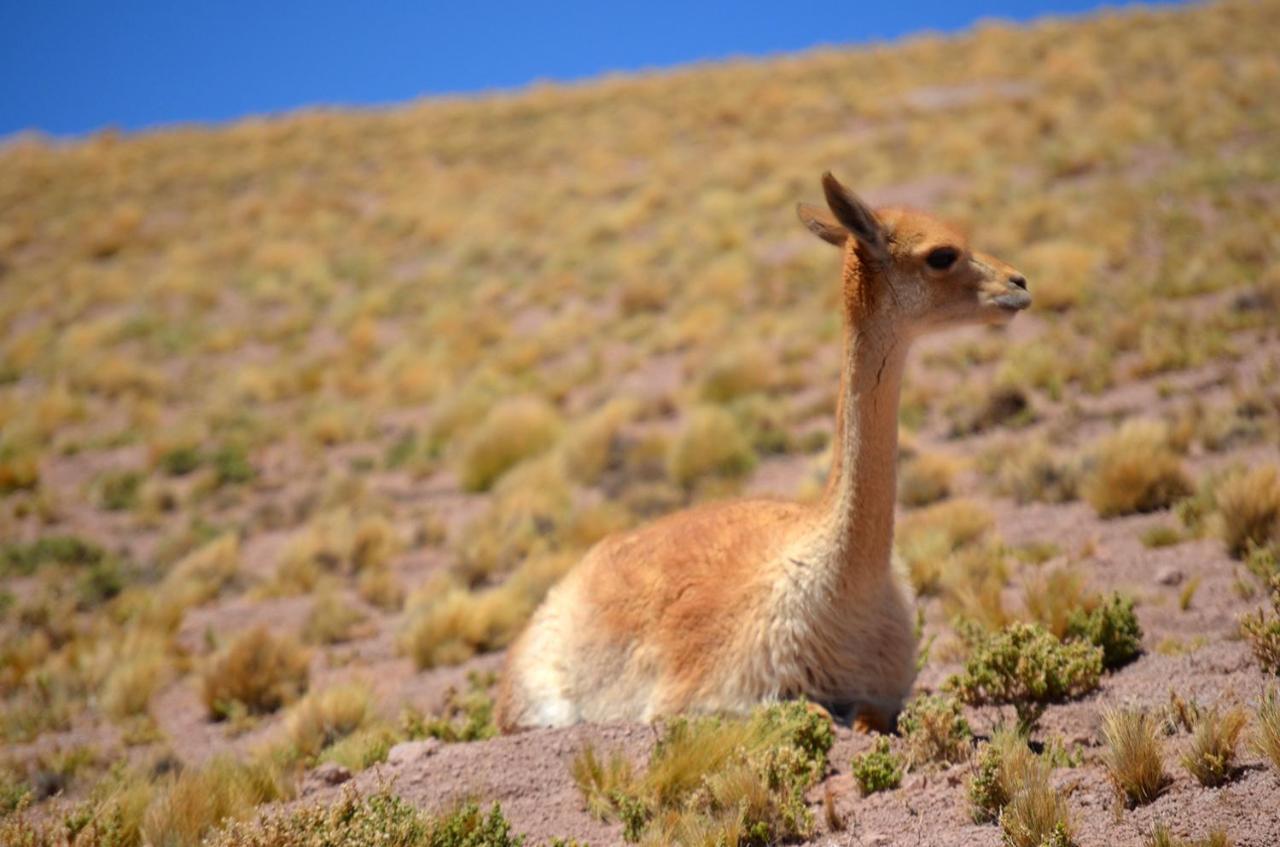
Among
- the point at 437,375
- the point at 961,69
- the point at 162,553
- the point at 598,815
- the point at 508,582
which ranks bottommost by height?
the point at 598,815

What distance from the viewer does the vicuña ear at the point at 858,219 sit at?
11.0ft

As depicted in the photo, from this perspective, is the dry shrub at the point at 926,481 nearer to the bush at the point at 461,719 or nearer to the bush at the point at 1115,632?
the bush at the point at 1115,632

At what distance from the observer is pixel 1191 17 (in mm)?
26031

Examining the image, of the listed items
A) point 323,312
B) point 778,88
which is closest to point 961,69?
point 778,88

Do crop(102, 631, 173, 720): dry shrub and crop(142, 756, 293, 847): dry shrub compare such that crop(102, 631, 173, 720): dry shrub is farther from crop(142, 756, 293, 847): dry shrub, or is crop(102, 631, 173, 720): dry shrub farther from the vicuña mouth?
the vicuña mouth

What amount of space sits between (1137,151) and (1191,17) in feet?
44.3

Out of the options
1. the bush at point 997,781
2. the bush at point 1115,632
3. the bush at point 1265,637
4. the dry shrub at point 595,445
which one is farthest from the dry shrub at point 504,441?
the bush at point 997,781

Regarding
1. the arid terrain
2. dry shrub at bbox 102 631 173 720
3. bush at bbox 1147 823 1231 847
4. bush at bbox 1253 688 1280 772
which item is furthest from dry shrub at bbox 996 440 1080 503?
dry shrub at bbox 102 631 173 720

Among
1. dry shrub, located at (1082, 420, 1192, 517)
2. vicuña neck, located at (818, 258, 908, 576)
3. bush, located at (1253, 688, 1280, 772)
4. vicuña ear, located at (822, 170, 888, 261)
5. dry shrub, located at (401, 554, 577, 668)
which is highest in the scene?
vicuña ear, located at (822, 170, 888, 261)

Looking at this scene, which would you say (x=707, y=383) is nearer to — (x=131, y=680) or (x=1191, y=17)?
(x=131, y=680)

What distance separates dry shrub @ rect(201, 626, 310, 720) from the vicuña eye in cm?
460

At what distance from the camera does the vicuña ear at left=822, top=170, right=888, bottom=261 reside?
132 inches

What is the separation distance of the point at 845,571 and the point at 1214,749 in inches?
47.6

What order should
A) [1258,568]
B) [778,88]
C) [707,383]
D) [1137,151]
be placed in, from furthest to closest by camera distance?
[778,88], [1137,151], [707,383], [1258,568]
